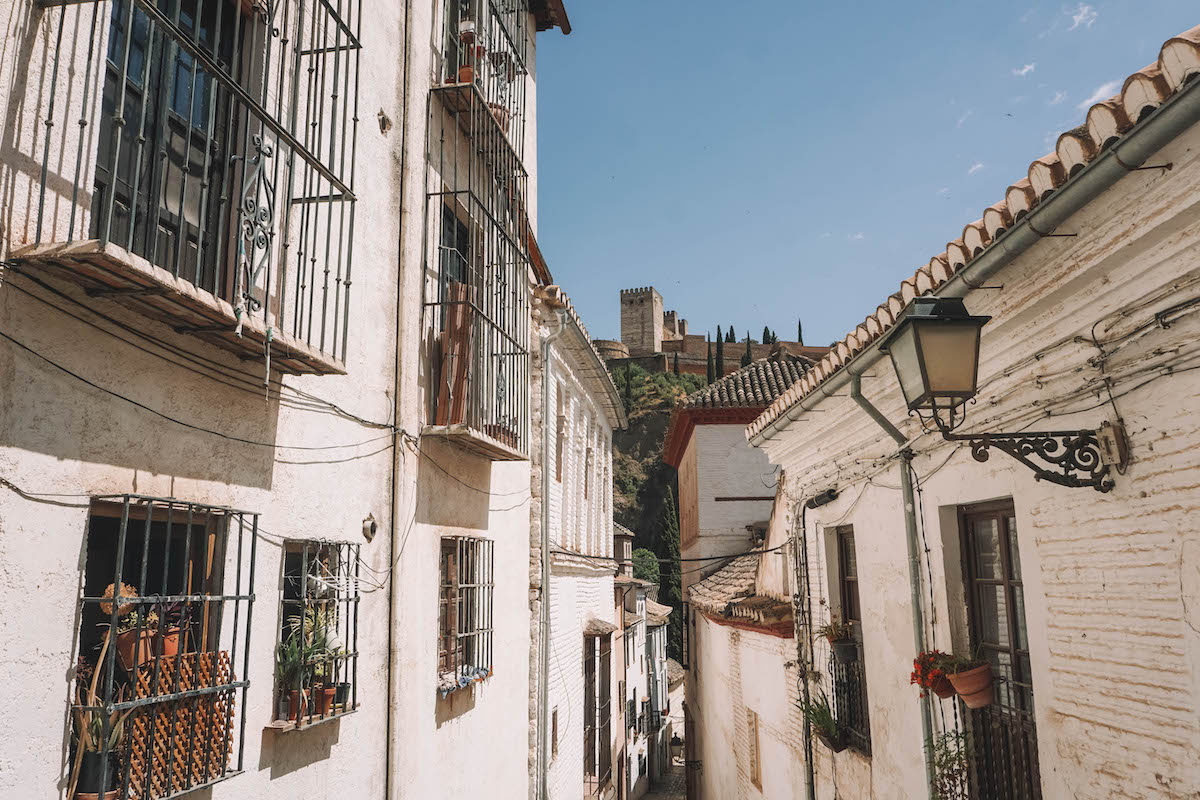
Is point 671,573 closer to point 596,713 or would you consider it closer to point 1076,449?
point 596,713

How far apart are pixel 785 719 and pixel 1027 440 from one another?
21.3 ft

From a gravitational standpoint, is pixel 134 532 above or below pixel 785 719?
above

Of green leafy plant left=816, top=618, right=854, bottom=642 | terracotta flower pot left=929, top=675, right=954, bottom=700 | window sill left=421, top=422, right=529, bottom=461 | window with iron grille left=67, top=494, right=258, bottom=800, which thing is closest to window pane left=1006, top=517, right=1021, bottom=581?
terracotta flower pot left=929, top=675, right=954, bottom=700

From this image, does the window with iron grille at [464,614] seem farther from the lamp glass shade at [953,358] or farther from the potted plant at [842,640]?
the lamp glass shade at [953,358]

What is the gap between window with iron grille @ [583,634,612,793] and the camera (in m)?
13.1

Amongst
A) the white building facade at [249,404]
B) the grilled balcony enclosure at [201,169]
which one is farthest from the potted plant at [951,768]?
the grilled balcony enclosure at [201,169]

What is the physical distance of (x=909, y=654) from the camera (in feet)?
20.0

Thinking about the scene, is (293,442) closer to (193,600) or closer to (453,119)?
(193,600)

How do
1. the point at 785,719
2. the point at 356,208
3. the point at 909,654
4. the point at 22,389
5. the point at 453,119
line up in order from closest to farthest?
the point at 22,389
the point at 356,208
the point at 909,654
the point at 453,119
the point at 785,719

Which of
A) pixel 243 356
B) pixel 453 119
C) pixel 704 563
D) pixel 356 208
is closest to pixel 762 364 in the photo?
pixel 704 563

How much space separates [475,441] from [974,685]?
369 centimetres

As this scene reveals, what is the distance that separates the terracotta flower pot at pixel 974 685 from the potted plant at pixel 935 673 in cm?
7

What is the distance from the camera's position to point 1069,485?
3.80 meters

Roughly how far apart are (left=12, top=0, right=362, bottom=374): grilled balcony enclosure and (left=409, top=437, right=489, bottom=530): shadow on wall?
149 cm
